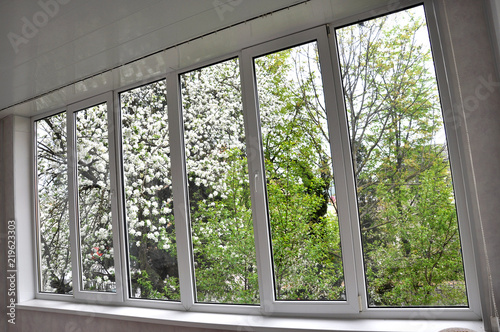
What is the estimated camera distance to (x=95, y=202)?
9.24ft

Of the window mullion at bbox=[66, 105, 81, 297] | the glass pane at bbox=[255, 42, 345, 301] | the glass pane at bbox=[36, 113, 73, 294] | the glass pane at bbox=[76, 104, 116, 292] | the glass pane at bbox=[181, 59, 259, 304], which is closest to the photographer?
the glass pane at bbox=[255, 42, 345, 301]

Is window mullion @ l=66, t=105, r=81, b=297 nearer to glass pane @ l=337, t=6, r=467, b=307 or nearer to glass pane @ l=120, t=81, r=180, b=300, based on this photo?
glass pane @ l=120, t=81, r=180, b=300

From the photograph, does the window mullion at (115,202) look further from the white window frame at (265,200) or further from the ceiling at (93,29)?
the ceiling at (93,29)

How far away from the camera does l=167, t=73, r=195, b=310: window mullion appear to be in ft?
7.66

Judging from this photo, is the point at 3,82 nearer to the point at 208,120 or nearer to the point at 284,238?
the point at 208,120

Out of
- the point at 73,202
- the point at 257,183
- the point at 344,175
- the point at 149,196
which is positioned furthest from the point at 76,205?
the point at 344,175

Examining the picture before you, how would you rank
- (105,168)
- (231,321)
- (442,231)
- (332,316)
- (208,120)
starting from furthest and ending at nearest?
(105,168) < (208,120) < (231,321) < (332,316) < (442,231)

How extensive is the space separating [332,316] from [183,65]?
179 cm

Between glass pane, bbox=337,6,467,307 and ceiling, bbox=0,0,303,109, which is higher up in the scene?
ceiling, bbox=0,0,303,109

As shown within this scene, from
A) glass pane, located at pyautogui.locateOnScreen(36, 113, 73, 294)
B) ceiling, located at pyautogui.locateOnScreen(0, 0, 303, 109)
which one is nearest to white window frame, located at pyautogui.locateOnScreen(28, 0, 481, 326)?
glass pane, located at pyautogui.locateOnScreen(36, 113, 73, 294)

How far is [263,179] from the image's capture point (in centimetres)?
213

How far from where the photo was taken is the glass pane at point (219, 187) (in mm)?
2201

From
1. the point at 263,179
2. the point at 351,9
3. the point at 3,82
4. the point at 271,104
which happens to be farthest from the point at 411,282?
the point at 3,82

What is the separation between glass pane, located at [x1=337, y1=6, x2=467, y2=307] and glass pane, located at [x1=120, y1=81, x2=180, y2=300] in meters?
1.27
